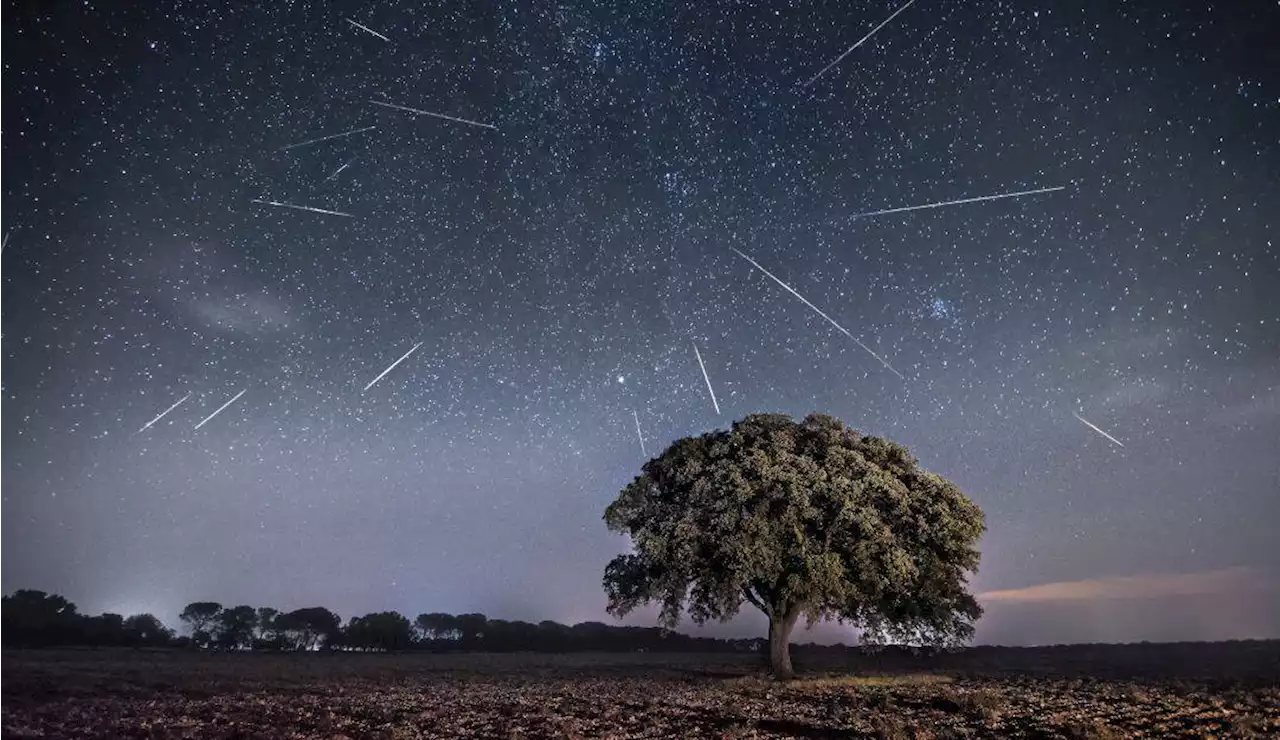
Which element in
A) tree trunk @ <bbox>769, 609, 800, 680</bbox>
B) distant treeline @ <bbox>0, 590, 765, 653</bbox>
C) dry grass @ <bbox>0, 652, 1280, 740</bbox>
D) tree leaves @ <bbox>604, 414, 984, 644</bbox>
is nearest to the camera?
dry grass @ <bbox>0, 652, 1280, 740</bbox>

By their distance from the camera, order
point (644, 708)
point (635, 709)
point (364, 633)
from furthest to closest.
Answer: point (364, 633)
point (644, 708)
point (635, 709)

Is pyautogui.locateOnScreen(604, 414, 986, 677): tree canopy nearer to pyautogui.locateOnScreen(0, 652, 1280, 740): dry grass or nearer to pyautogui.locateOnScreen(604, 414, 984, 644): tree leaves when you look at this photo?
pyautogui.locateOnScreen(604, 414, 984, 644): tree leaves

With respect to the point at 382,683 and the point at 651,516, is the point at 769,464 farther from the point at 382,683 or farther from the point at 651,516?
the point at 382,683

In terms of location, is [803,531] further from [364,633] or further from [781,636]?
[364,633]

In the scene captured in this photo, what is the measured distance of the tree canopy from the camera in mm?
34875

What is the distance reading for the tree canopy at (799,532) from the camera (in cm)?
3488

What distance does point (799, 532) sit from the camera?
35062mm

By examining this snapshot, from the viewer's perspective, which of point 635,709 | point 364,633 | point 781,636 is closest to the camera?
point 635,709

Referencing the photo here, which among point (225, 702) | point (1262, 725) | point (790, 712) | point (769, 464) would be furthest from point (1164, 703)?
point (225, 702)

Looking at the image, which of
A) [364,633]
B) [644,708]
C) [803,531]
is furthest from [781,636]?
[364,633]

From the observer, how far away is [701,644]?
488ft

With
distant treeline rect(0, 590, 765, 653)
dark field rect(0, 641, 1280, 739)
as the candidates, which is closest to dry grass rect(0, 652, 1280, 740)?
dark field rect(0, 641, 1280, 739)

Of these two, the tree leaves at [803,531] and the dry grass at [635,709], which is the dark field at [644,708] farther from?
the tree leaves at [803,531]

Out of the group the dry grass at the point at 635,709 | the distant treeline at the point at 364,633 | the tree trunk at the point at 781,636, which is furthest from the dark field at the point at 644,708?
the distant treeline at the point at 364,633
